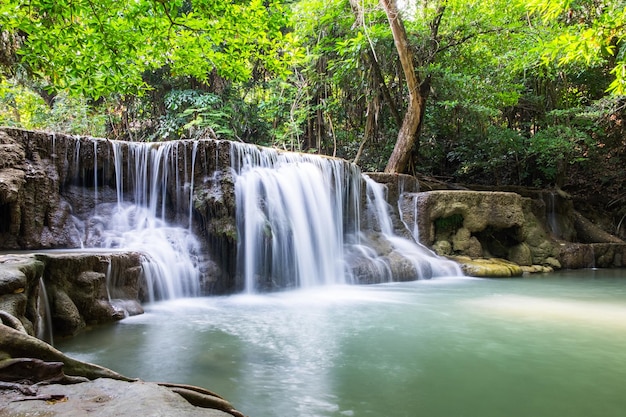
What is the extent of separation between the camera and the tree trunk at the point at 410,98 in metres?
11.8

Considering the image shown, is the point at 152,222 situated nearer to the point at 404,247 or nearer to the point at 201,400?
the point at 404,247

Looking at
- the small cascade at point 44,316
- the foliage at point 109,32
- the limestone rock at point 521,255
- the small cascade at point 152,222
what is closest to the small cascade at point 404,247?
the limestone rock at point 521,255

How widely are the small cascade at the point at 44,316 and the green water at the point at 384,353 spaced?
21cm

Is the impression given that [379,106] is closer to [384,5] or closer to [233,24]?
[384,5]

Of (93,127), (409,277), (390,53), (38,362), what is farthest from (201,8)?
(93,127)

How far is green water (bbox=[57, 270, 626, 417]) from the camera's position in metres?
3.22

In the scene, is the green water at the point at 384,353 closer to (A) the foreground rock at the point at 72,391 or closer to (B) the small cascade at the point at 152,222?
(B) the small cascade at the point at 152,222

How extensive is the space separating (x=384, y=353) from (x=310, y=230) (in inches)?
206

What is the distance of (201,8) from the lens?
564cm

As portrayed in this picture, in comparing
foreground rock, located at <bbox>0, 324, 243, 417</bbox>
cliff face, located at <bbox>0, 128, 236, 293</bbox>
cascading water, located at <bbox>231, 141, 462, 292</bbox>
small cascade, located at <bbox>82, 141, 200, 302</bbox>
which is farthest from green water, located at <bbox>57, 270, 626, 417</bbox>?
cliff face, located at <bbox>0, 128, 236, 293</bbox>

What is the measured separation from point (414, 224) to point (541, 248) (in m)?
3.69

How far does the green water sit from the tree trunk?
6.59 meters

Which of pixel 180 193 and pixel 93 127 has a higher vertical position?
pixel 93 127

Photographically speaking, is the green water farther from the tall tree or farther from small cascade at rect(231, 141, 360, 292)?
the tall tree
